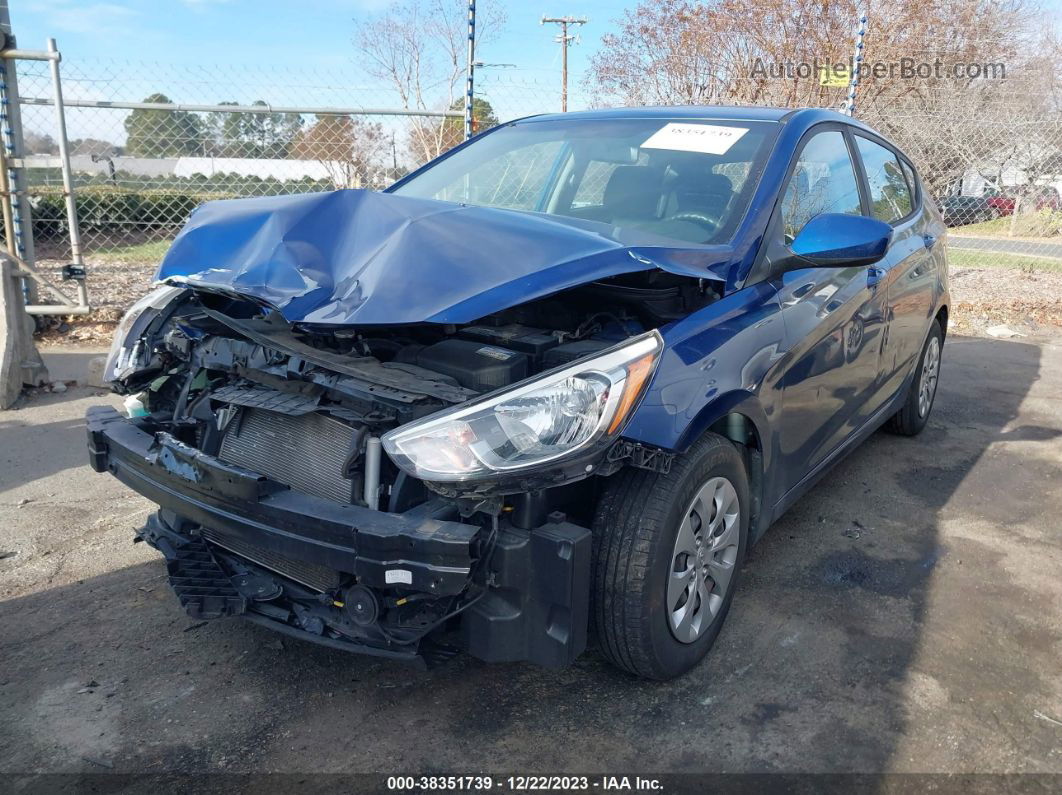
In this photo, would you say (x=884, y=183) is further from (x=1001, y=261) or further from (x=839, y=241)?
(x=1001, y=261)

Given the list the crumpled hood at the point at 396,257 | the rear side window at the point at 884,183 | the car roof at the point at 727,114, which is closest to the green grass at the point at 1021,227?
the rear side window at the point at 884,183

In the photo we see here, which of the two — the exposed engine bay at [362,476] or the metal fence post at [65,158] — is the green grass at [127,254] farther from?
the exposed engine bay at [362,476]

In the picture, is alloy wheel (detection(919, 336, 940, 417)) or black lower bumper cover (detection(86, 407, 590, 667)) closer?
black lower bumper cover (detection(86, 407, 590, 667))

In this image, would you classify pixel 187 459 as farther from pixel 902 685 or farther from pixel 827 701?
pixel 902 685

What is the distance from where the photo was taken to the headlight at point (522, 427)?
Answer: 6.61ft

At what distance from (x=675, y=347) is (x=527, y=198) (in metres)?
1.43

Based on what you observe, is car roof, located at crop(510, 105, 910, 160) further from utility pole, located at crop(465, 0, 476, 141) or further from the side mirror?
utility pole, located at crop(465, 0, 476, 141)

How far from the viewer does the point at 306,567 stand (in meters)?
2.36

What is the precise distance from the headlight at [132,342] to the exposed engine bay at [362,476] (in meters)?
0.02

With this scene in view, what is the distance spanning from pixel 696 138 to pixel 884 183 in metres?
1.47

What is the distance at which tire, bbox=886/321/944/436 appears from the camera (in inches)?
191

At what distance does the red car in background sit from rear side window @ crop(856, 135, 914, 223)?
1546 cm

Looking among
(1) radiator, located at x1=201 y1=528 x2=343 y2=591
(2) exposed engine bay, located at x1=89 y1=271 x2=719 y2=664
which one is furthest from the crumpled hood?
(1) radiator, located at x1=201 y1=528 x2=343 y2=591

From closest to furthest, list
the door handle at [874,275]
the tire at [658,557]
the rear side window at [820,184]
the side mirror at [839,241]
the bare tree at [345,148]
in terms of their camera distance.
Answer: the tire at [658,557], the side mirror at [839,241], the rear side window at [820,184], the door handle at [874,275], the bare tree at [345,148]
